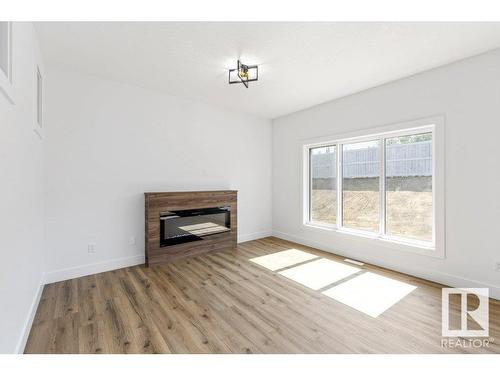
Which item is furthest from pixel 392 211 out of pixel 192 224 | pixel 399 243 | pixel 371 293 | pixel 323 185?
pixel 192 224

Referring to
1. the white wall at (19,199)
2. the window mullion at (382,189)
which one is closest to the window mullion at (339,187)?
the window mullion at (382,189)

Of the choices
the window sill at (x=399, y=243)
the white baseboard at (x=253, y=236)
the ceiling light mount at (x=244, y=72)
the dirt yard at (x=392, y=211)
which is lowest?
the white baseboard at (x=253, y=236)

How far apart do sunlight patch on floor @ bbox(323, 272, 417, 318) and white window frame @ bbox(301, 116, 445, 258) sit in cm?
60

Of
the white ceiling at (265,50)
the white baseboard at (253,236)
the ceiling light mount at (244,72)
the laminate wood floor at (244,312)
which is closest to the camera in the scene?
the laminate wood floor at (244,312)

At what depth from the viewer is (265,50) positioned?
8.13 ft

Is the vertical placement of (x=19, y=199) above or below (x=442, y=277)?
above

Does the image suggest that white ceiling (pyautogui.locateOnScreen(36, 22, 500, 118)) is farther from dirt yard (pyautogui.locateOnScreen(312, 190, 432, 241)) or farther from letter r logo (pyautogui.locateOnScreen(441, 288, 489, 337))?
letter r logo (pyautogui.locateOnScreen(441, 288, 489, 337))

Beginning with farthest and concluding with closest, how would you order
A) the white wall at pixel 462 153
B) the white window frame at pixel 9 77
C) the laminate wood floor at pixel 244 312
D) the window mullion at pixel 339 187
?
the window mullion at pixel 339 187, the white wall at pixel 462 153, the laminate wood floor at pixel 244 312, the white window frame at pixel 9 77

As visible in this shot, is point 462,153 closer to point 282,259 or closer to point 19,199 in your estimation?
point 282,259

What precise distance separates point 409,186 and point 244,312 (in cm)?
281

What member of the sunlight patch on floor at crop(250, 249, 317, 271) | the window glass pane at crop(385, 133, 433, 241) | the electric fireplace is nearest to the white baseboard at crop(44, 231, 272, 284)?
the electric fireplace

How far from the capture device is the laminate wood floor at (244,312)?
1.76 m

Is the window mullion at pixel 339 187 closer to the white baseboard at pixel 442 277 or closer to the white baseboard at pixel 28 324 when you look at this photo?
the white baseboard at pixel 442 277
